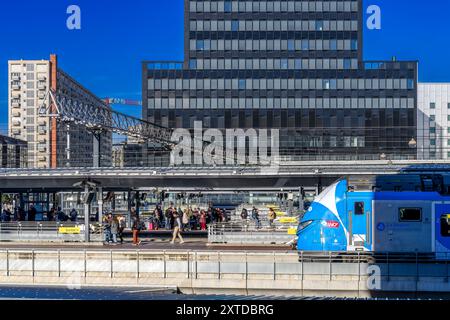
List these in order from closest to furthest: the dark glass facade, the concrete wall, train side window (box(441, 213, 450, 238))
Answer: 1. the concrete wall
2. train side window (box(441, 213, 450, 238))
3. the dark glass facade

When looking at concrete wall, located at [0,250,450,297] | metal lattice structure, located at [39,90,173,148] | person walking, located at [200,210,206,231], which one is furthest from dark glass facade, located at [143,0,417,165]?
concrete wall, located at [0,250,450,297]

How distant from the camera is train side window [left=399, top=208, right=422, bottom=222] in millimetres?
26125

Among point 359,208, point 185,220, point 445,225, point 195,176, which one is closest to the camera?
point 445,225

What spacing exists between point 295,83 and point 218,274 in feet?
226

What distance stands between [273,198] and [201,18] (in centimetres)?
2751

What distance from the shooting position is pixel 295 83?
8944cm

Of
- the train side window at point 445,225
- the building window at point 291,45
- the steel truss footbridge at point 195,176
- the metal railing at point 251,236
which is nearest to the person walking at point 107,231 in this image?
the steel truss footbridge at point 195,176

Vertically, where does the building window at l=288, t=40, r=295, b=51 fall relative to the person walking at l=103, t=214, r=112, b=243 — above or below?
above

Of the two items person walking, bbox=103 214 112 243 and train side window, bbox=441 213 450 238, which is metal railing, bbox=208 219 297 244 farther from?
train side window, bbox=441 213 450 238

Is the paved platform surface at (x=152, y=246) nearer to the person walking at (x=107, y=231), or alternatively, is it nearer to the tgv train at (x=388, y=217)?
the person walking at (x=107, y=231)

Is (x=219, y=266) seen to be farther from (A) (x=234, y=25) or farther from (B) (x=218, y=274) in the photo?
(A) (x=234, y=25)

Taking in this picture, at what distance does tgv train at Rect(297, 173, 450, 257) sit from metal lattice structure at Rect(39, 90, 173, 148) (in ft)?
107
